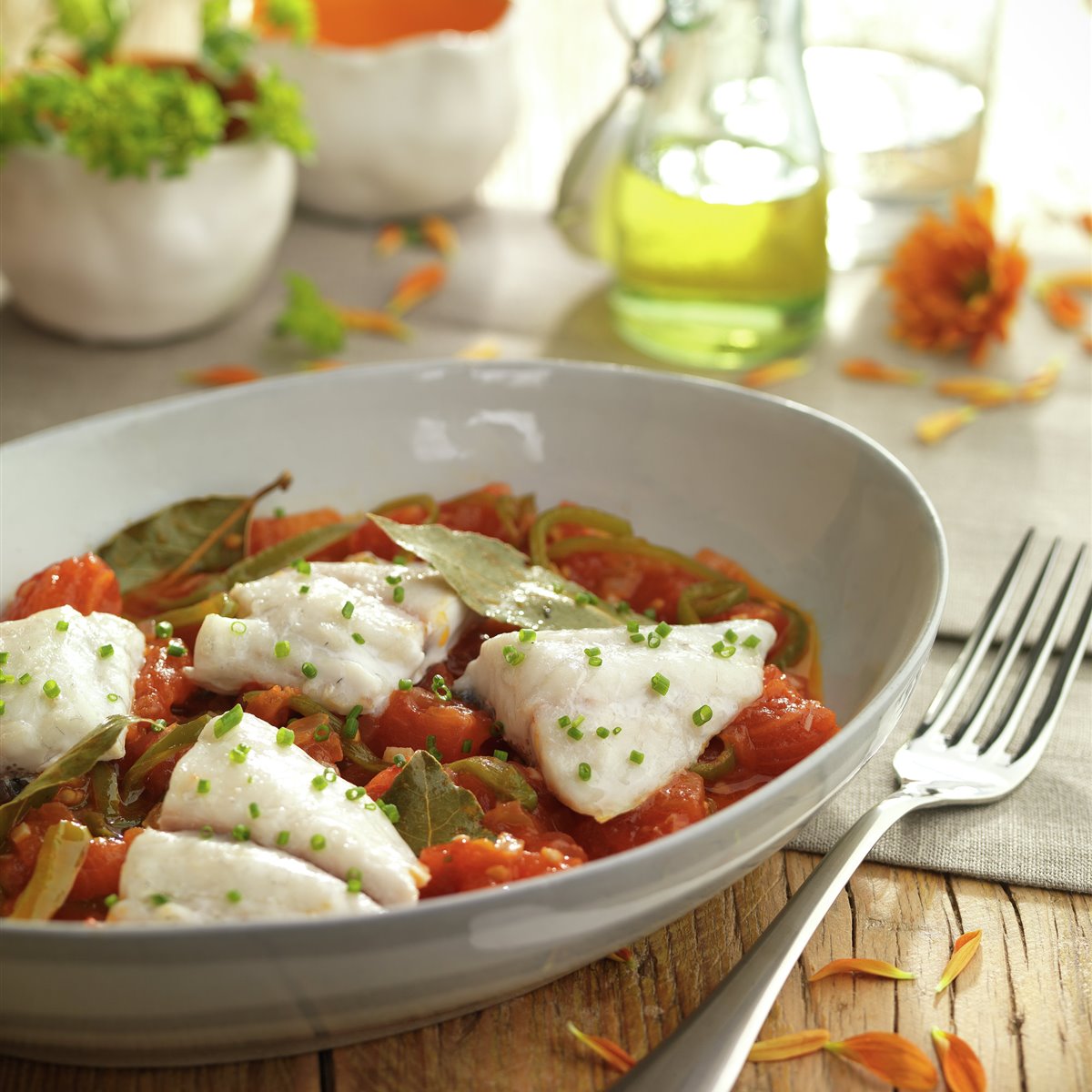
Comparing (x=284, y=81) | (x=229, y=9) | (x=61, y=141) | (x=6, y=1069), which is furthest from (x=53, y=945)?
(x=284, y=81)

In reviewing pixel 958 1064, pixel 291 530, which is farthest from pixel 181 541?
pixel 958 1064

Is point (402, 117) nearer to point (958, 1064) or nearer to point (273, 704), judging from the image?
point (273, 704)

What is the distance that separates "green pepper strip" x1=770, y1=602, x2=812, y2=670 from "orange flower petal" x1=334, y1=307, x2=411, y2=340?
1.76 m

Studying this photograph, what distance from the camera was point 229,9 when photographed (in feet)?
12.6

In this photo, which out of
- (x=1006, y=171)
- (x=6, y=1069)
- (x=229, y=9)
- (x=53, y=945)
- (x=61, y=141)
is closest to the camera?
(x=53, y=945)

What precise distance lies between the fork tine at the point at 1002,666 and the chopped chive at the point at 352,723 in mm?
1034

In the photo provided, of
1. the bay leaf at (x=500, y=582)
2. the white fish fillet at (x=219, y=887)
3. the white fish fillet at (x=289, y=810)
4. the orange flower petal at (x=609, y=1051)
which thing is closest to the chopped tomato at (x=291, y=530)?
the bay leaf at (x=500, y=582)

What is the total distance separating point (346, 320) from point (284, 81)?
32.5 inches

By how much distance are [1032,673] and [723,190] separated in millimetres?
1553

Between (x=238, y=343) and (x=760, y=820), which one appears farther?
(x=238, y=343)

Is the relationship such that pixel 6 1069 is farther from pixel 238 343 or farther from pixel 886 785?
pixel 238 343

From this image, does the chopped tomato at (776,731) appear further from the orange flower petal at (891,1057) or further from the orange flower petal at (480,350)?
the orange flower petal at (480,350)

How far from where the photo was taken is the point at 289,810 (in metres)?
1.82

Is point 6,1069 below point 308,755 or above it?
below
